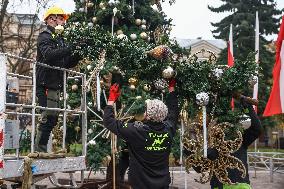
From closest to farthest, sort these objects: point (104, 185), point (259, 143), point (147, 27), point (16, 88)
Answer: point (16, 88) < point (104, 185) < point (147, 27) < point (259, 143)

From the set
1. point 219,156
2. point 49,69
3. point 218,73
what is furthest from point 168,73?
point 49,69

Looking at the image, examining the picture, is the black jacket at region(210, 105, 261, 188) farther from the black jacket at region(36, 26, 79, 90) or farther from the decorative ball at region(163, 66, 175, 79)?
the black jacket at region(36, 26, 79, 90)

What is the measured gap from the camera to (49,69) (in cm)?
687

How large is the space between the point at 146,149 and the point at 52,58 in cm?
206

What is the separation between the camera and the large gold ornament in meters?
6.21

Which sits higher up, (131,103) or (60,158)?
(131,103)

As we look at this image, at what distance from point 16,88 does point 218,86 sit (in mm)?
4252

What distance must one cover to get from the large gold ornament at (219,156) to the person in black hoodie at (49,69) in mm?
2057

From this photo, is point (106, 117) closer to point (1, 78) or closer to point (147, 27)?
point (1, 78)

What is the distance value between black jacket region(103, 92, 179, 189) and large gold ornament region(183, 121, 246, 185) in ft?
3.38

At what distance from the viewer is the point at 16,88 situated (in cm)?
892

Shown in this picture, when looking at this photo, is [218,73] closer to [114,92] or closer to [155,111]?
[155,111]

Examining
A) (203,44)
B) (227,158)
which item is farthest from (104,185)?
(203,44)

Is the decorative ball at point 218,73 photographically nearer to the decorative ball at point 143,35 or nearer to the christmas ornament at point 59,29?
the christmas ornament at point 59,29
